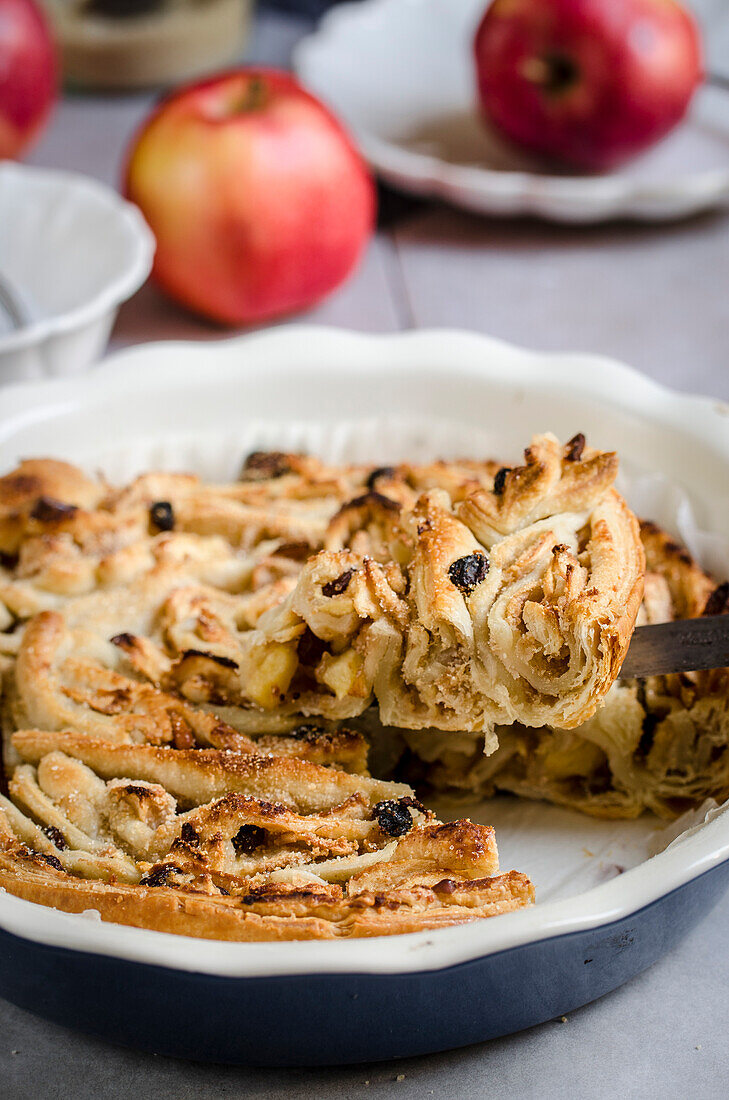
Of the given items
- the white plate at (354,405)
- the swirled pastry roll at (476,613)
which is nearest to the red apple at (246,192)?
the white plate at (354,405)

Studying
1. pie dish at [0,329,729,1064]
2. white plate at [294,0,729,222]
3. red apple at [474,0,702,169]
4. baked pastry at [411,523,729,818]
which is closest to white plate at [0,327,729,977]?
pie dish at [0,329,729,1064]

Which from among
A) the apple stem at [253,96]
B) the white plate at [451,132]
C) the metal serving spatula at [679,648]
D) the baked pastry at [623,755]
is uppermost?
the metal serving spatula at [679,648]

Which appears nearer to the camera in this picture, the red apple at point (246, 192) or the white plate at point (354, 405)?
the white plate at point (354, 405)

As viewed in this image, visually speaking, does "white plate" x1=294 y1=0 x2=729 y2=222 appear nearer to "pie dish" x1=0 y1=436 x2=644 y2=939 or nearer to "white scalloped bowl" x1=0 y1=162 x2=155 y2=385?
"white scalloped bowl" x1=0 y1=162 x2=155 y2=385

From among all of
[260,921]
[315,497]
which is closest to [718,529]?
[315,497]

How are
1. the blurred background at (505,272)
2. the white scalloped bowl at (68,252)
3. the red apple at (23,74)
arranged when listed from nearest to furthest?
the white scalloped bowl at (68,252)
the blurred background at (505,272)
the red apple at (23,74)

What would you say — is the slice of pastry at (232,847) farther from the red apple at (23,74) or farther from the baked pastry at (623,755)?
the red apple at (23,74)

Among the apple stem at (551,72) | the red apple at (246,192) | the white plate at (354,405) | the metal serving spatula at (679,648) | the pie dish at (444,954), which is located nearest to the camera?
the pie dish at (444,954)

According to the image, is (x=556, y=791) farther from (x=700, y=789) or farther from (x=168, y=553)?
(x=168, y=553)
